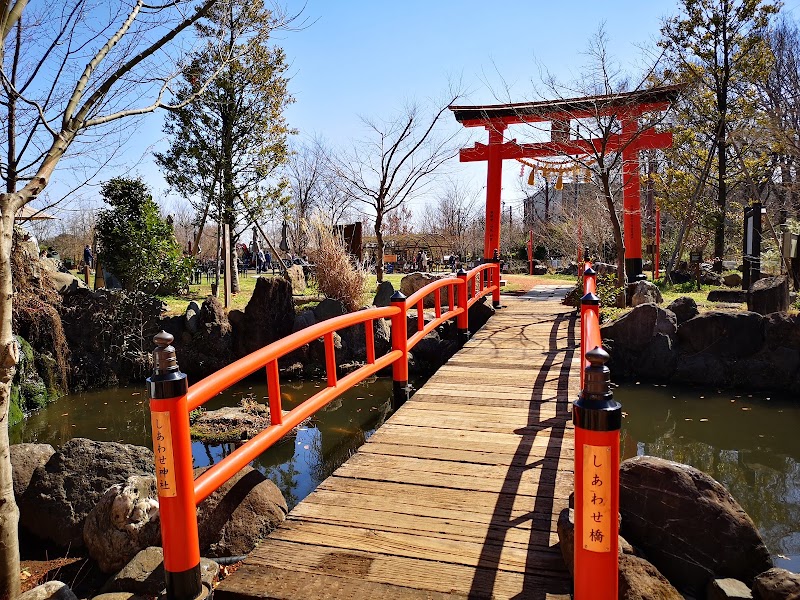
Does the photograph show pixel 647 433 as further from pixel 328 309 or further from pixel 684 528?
pixel 328 309

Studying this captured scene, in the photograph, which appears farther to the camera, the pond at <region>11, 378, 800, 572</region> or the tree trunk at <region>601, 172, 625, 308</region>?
the tree trunk at <region>601, 172, 625, 308</region>

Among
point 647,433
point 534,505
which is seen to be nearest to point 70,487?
point 534,505

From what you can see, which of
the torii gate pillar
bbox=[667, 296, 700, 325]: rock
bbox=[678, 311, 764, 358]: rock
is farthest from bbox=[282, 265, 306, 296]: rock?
bbox=[678, 311, 764, 358]: rock

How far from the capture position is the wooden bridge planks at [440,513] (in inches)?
97.5

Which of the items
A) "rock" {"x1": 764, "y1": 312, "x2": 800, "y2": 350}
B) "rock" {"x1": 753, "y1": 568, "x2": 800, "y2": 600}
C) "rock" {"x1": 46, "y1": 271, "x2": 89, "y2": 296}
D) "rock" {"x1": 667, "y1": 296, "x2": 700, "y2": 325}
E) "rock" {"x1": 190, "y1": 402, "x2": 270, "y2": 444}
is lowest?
"rock" {"x1": 190, "y1": 402, "x2": 270, "y2": 444}

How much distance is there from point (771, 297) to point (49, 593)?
1056cm

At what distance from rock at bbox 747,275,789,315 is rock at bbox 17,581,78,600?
407 inches

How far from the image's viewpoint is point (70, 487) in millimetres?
4797

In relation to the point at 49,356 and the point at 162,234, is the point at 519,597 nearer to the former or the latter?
the point at 49,356

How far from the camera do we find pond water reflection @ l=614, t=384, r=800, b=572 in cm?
543

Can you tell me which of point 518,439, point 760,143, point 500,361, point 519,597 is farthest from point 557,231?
point 519,597

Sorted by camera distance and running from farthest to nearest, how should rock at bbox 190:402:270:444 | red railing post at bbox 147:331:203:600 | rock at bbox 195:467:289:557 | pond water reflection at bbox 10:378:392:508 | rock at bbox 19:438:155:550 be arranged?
rock at bbox 190:402:270:444
pond water reflection at bbox 10:378:392:508
rock at bbox 19:438:155:550
rock at bbox 195:467:289:557
red railing post at bbox 147:331:203:600

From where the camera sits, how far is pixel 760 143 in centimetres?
1670

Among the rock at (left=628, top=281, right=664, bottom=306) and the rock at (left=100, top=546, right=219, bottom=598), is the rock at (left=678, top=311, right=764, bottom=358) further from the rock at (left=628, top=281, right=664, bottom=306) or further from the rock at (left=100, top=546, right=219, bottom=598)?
the rock at (left=100, top=546, right=219, bottom=598)
